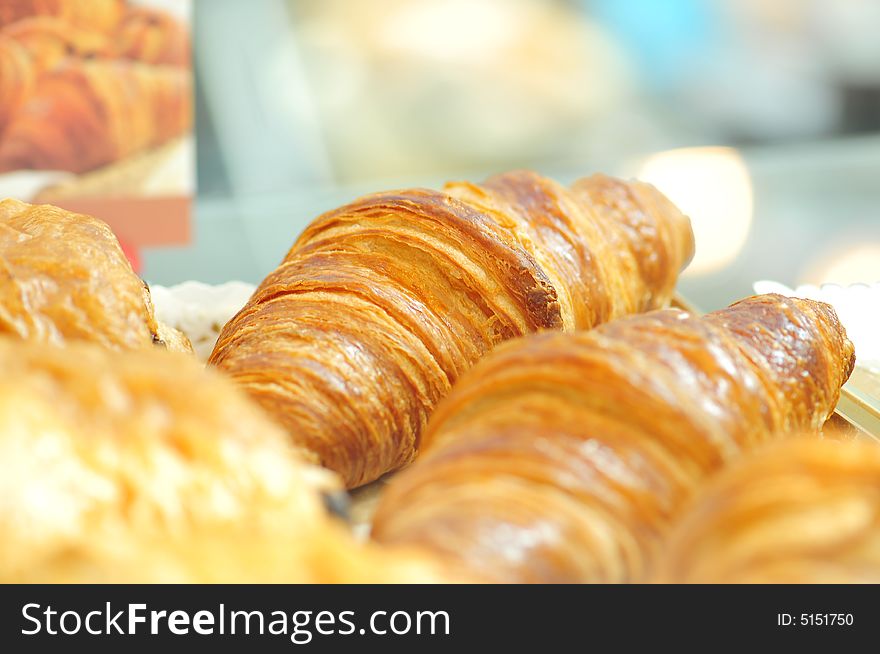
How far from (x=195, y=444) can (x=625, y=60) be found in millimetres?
2757

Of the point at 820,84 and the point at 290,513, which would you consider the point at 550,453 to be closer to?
the point at 290,513

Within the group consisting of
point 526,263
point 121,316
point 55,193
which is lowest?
point 121,316

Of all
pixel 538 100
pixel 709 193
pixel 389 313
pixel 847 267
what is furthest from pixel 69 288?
pixel 538 100

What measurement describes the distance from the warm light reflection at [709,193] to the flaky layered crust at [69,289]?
1.09 metres

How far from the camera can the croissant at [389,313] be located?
2.62 feet

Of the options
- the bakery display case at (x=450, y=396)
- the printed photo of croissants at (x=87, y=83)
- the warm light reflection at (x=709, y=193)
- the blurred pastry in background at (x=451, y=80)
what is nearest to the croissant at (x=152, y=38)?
the printed photo of croissants at (x=87, y=83)

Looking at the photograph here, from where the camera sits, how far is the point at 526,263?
2.86 ft

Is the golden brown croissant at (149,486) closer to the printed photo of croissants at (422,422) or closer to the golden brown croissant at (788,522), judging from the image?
the printed photo of croissants at (422,422)

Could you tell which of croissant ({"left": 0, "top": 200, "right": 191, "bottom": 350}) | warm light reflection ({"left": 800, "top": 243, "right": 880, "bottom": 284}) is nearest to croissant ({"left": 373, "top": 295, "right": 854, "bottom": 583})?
croissant ({"left": 0, "top": 200, "right": 191, "bottom": 350})

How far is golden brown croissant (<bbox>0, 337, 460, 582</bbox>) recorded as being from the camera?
0.42 metres

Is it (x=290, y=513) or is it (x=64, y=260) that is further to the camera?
(x=64, y=260)

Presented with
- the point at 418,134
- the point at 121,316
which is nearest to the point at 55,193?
the point at 418,134

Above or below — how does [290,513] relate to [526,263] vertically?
below

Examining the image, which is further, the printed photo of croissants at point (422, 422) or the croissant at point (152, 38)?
the croissant at point (152, 38)
